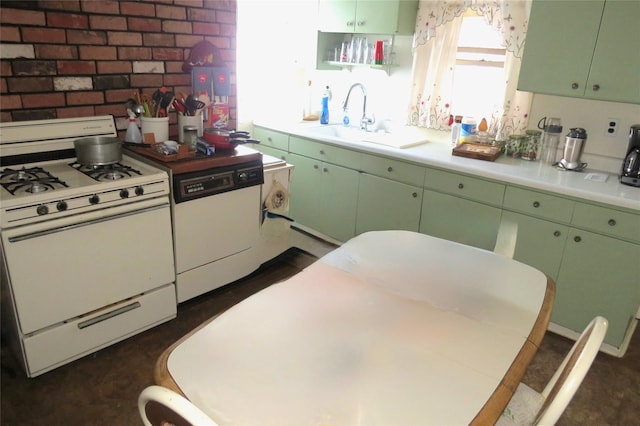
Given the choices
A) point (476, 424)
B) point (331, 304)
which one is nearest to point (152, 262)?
point (331, 304)

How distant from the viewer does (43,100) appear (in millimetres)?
2398

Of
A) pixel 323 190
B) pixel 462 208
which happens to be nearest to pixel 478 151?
pixel 462 208

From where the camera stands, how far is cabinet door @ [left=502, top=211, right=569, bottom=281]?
8.09 feet

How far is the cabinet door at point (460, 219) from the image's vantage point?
2.70m

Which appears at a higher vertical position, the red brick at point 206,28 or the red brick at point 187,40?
the red brick at point 206,28

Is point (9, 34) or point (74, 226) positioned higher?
point (9, 34)

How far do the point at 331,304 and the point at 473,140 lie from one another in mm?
2193

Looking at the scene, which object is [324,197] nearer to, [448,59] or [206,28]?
[448,59]

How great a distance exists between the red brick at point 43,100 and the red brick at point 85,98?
47 mm

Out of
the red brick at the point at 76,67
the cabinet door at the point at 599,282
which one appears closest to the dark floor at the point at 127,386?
the cabinet door at the point at 599,282

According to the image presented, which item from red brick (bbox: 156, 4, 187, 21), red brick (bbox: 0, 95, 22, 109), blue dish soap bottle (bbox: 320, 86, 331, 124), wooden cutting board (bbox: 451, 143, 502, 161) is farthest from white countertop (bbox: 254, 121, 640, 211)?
red brick (bbox: 0, 95, 22, 109)

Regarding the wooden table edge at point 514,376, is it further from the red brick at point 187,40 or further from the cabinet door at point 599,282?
the red brick at point 187,40

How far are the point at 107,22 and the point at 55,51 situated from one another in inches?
13.7

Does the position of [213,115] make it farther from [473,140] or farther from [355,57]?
[473,140]
